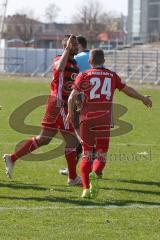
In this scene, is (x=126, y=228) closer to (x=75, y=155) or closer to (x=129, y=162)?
(x=75, y=155)

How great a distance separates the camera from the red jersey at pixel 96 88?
8.98 metres

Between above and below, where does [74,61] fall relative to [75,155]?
above

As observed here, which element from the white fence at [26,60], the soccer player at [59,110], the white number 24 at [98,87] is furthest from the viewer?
the white fence at [26,60]

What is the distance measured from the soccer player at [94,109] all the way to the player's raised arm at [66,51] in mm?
577

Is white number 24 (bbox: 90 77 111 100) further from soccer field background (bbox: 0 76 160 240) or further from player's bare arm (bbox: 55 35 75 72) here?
soccer field background (bbox: 0 76 160 240)

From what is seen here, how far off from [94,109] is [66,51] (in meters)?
0.97

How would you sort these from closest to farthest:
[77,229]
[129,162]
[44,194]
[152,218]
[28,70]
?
[77,229] < [152,218] < [44,194] < [129,162] < [28,70]

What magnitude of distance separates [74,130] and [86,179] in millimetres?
1176

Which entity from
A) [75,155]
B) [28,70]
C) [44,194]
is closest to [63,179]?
[75,155]

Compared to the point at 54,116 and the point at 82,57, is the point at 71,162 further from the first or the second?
the point at 82,57

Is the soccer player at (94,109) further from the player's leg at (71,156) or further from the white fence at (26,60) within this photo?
the white fence at (26,60)

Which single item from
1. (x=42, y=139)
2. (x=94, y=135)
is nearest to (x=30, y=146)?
(x=42, y=139)

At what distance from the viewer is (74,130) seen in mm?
10125

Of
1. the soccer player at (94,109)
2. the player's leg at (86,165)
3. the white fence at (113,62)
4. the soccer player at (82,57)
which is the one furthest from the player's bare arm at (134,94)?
the white fence at (113,62)
